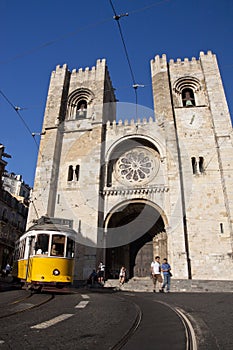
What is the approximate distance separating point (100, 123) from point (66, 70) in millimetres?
6686

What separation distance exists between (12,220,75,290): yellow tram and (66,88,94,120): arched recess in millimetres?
12677

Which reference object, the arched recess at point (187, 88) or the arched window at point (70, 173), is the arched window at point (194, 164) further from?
the arched window at point (70, 173)

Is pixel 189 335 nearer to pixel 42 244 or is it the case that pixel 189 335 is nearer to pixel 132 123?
pixel 42 244

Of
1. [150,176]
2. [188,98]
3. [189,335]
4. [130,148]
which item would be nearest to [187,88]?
[188,98]

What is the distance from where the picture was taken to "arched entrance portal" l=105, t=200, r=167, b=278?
15328 mm

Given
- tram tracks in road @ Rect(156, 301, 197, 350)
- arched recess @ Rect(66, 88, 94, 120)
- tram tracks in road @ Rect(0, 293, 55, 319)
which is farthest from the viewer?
arched recess @ Rect(66, 88, 94, 120)

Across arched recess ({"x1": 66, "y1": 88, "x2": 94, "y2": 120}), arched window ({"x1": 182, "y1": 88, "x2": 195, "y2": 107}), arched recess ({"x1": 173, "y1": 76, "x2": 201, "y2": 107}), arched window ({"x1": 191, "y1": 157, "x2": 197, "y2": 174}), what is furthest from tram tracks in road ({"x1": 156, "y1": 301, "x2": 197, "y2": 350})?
arched recess ({"x1": 66, "y1": 88, "x2": 94, "y2": 120})

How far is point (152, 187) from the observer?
15031mm

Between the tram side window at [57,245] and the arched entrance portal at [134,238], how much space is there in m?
7.23

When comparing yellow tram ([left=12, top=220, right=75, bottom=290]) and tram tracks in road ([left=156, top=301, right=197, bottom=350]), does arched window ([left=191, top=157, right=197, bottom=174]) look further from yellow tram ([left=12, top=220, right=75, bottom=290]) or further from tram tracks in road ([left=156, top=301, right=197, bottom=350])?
tram tracks in road ([left=156, top=301, right=197, bottom=350])

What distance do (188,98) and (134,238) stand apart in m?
10.3

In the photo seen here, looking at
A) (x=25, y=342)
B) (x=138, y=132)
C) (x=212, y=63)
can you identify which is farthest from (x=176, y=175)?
(x=25, y=342)

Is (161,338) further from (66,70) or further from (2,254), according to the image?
(2,254)

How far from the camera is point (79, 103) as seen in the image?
20219 millimetres
